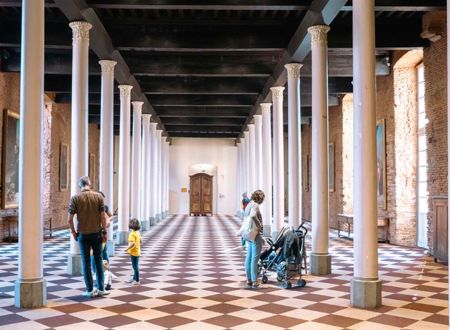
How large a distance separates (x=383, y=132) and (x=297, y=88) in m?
5.14

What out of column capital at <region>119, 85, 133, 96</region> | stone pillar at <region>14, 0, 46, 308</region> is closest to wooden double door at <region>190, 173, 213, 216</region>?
column capital at <region>119, 85, 133, 96</region>

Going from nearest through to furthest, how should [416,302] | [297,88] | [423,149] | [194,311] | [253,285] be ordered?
[194,311] < [416,302] < [253,285] < [297,88] < [423,149]

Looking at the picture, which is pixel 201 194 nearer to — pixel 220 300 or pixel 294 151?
pixel 294 151

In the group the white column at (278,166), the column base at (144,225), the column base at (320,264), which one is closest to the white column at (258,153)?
the white column at (278,166)

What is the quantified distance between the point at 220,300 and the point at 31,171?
364 centimetres

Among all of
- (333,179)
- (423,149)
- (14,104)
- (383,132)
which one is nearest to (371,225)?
(423,149)

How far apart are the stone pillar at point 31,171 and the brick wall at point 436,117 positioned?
33.5 feet

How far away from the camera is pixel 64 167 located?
25766 mm

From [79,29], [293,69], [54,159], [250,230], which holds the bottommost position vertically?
[250,230]

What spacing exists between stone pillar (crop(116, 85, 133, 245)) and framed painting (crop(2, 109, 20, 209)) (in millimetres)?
3911

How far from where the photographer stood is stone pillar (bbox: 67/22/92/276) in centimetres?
1134

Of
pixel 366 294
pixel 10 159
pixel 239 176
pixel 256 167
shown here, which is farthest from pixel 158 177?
pixel 366 294

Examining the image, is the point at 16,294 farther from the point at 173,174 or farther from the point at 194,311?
the point at 173,174

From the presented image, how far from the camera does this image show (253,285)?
977 cm
